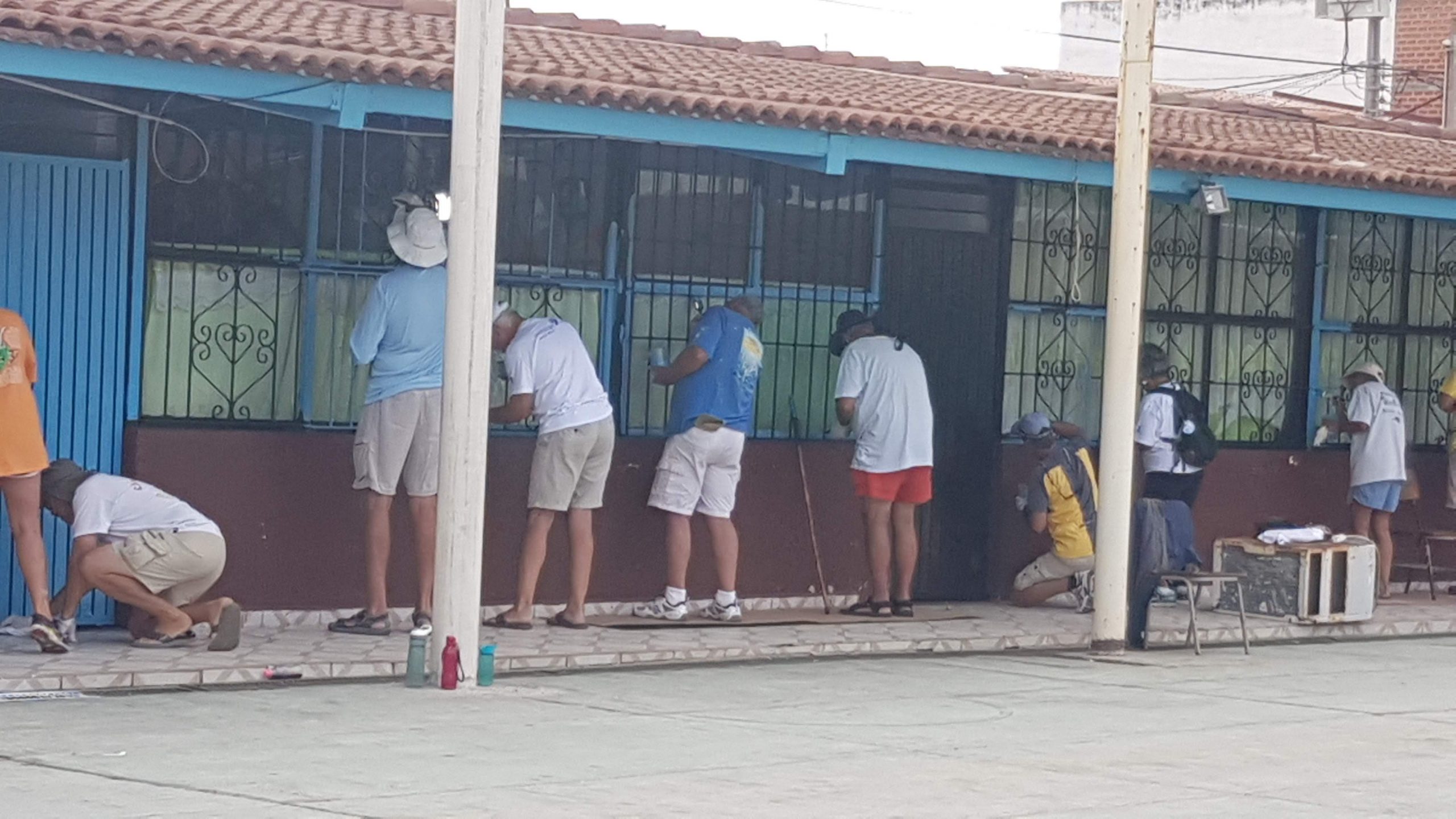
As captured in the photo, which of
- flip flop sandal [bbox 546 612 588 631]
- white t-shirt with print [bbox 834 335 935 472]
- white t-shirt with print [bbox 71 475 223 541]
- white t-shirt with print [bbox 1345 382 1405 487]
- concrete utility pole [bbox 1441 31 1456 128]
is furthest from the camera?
concrete utility pole [bbox 1441 31 1456 128]

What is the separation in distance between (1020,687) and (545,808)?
13.4ft

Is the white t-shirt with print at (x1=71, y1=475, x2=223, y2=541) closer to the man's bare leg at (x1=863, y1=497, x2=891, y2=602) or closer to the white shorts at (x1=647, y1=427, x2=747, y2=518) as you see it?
the white shorts at (x1=647, y1=427, x2=747, y2=518)

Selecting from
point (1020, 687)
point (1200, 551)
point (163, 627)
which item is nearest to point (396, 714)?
point (163, 627)

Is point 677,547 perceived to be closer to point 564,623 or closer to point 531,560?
point 564,623

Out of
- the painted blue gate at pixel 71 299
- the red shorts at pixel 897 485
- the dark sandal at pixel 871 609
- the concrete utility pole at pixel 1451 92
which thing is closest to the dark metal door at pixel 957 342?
the dark sandal at pixel 871 609

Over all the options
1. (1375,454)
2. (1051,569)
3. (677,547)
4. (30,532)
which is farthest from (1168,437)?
(30,532)

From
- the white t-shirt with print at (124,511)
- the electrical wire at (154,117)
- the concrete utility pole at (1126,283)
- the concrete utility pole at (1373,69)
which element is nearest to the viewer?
the white t-shirt with print at (124,511)

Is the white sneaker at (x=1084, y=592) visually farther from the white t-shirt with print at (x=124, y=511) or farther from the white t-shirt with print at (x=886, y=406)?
the white t-shirt with print at (x=124, y=511)

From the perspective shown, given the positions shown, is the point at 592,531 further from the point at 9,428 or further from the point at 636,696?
the point at 9,428

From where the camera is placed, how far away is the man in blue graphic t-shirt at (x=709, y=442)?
39.8 feet

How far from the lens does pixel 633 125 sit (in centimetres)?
1096

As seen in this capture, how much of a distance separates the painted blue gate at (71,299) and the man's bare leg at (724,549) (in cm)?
316

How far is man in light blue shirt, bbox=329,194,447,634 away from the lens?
11.1 meters

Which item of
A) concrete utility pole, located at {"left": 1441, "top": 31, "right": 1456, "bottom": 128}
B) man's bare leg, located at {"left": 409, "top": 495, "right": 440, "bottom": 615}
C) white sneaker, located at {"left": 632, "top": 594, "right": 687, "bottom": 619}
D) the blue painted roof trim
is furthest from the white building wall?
man's bare leg, located at {"left": 409, "top": 495, "right": 440, "bottom": 615}
